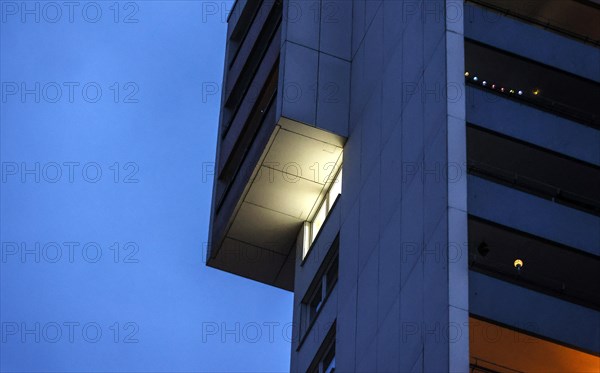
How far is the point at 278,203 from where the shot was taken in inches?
1740

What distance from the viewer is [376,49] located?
39094 mm

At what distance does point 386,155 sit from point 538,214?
5.20m

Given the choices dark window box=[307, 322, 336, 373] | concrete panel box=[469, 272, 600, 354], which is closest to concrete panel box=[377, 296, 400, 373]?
concrete panel box=[469, 272, 600, 354]

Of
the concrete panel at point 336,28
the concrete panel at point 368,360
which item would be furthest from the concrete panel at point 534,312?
the concrete panel at point 336,28

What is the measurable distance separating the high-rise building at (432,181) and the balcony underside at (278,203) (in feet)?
0.25

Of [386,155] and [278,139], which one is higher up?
[278,139]

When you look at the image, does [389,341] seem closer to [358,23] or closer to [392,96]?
[392,96]

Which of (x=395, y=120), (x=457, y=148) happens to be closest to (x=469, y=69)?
(x=395, y=120)

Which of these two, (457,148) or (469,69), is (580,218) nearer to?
(457,148)

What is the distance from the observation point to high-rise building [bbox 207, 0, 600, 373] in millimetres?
30281

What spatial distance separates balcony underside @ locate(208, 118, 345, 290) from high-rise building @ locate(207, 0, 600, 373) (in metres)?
0.08

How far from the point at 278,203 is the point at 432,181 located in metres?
13.4

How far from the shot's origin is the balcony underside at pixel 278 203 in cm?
4078

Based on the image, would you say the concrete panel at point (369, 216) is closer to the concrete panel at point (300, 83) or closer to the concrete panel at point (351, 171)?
the concrete panel at point (351, 171)
